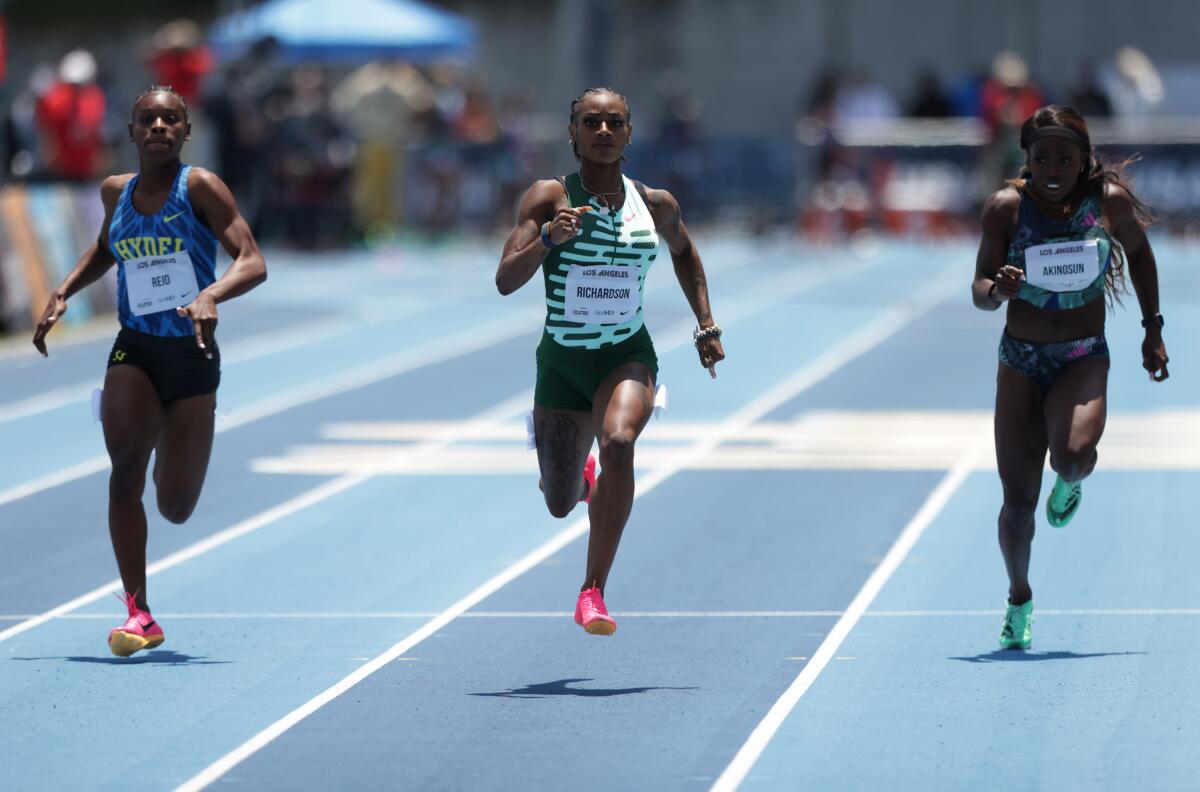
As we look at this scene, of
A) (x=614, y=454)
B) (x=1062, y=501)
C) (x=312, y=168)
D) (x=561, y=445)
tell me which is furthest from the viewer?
(x=312, y=168)

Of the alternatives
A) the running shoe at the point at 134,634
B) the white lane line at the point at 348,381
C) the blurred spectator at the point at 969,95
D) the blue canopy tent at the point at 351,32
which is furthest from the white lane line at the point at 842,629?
the blurred spectator at the point at 969,95

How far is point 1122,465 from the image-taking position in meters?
14.2

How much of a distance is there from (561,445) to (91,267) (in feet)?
→ 6.24

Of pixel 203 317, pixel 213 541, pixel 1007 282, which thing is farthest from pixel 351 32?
pixel 1007 282

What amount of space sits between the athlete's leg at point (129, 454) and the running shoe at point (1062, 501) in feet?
10.4

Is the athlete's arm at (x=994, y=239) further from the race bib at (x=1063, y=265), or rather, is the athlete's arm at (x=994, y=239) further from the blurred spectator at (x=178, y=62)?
the blurred spectator at (x=178, y=62)

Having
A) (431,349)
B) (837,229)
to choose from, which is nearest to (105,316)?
(431,349)

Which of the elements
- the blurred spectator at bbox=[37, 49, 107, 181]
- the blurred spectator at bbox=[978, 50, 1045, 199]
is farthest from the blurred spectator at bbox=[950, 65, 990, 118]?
the blurred spectator at bbox=[37, 49, 107, 181]

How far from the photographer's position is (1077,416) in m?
8.67

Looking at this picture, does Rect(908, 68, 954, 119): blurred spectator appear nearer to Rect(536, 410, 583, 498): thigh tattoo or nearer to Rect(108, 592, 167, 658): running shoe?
Rect(536, 410, 583, 498): thigh tattoo

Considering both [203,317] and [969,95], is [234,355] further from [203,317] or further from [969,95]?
[969,95]

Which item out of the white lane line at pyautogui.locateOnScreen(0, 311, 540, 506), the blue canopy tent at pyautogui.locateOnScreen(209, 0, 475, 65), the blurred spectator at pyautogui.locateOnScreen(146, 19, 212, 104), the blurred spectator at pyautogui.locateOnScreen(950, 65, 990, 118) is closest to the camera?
the white lane line at pyautogui.locateOnScreen(0, 311, 540, 506)

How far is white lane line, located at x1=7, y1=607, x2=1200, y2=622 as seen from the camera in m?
9.74

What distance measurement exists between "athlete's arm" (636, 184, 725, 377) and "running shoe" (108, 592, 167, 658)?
2.12m
